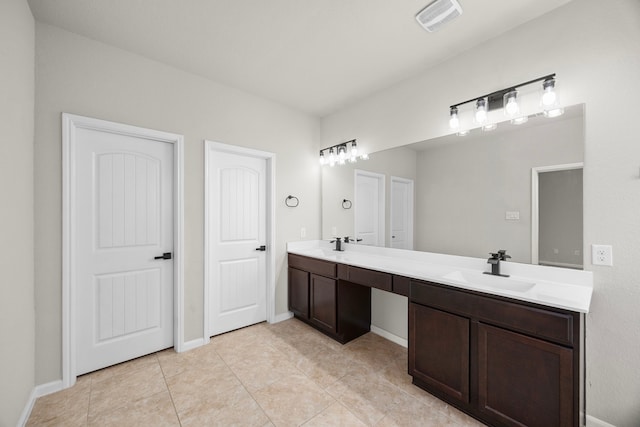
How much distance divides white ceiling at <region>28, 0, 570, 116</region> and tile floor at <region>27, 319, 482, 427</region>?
8.89 feet

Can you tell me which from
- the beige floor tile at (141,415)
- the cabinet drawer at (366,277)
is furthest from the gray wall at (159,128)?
the cabinet drawer at (366,277)

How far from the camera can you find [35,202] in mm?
1908

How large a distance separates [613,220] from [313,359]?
237 centimetres

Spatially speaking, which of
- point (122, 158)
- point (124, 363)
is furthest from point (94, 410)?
point (122, 158)

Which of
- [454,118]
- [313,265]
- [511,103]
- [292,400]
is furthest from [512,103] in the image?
[292,400]

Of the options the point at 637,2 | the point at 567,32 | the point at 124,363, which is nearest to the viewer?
the point at 637,2

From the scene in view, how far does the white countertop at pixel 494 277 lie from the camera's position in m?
1.47

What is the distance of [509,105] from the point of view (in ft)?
6.19

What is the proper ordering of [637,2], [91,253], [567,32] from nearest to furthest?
[637,2] → [567,32] → [91,253]

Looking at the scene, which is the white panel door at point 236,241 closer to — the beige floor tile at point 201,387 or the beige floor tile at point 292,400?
the beige floor tile at point 201,387

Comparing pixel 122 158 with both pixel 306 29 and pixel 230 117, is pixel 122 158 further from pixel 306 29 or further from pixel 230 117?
pixel 306 29

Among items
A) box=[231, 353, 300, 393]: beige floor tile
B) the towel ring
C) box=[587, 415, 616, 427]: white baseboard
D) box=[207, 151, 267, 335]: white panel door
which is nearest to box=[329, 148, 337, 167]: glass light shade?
the towel ring

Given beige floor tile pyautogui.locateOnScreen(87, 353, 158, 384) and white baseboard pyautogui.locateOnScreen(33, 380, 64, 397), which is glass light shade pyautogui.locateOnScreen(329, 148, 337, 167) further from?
white baseboard pyautogui.locateOnScreen(33, 380, 64, 397)

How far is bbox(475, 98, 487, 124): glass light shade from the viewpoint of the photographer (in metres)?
2.03
